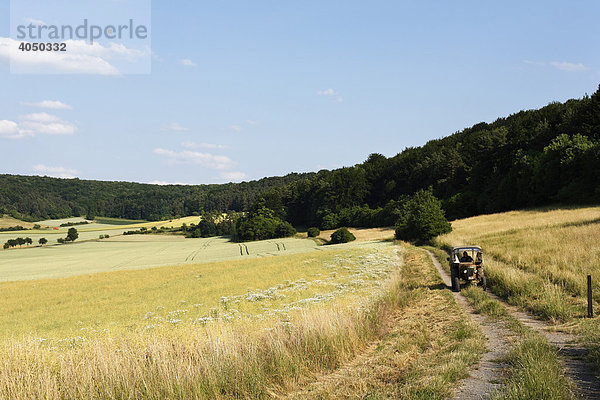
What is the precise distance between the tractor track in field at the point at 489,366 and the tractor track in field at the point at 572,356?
103 millimetres

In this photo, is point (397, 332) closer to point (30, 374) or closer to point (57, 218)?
point (30, 374)

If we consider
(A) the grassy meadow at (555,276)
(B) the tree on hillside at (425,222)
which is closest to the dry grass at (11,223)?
(B) the tree on hillside at (425,222)

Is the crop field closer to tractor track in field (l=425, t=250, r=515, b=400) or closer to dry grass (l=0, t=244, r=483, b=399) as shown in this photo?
dry grass (l=0, t=244, r=483, b=399)

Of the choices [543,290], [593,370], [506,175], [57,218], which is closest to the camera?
[593,370]

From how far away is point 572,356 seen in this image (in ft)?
29.4

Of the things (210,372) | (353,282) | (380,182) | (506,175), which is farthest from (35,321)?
(380,182)

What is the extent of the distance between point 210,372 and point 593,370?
25.4 feet

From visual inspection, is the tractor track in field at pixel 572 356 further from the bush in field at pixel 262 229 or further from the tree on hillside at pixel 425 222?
the bush in field at pixel 262 229

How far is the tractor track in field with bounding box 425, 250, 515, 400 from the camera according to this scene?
24.1 feet

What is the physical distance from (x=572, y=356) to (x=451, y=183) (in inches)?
3580

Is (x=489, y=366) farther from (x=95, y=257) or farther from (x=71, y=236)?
(x=71, y=236)

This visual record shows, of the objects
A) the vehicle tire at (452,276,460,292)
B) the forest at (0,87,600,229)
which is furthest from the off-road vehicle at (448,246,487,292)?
the forest at (0,87,600,229)

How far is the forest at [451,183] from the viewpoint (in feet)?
213

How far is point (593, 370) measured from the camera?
7961 millimetres
